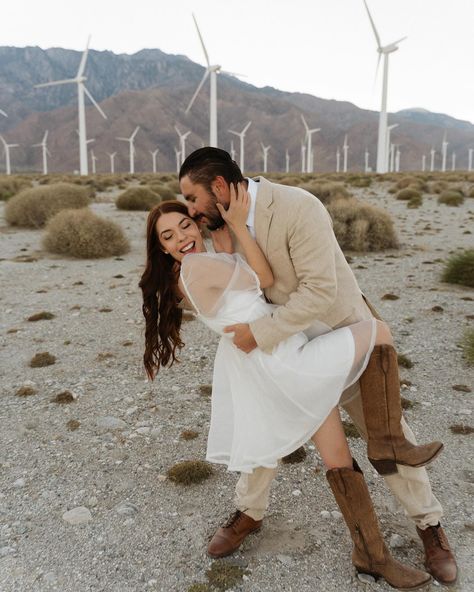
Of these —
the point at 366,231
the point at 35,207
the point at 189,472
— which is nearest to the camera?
the point at 189,472

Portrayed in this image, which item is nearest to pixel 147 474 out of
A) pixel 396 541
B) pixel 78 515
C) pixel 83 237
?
pixel 78 515

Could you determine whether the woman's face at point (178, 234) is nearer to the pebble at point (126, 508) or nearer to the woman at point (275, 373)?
the woman at point (275, 373)

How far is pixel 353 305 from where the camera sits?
3.20m

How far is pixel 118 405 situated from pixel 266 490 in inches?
98.6

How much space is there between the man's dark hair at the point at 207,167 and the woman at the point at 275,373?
12 cm

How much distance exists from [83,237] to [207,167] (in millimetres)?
11396

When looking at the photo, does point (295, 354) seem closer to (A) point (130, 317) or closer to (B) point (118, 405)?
(B) point (118, 405)

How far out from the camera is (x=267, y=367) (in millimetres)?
2992

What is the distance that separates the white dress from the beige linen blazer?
0.13m

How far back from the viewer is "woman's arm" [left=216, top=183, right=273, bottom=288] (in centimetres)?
290

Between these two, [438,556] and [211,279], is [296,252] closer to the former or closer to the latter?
[211,279]

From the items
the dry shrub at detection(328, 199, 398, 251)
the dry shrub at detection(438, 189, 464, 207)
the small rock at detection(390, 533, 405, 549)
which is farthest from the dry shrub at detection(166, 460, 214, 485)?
the dry shrub at detection(438, 189, 464, 207)

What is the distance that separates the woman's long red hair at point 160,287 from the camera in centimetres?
324

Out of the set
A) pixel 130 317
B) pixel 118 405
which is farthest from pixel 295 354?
pixel 130 317
